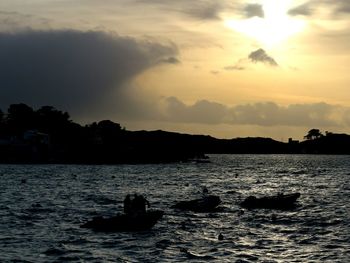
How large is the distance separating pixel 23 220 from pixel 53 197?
2916cm

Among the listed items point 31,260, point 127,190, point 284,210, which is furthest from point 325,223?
point 127,190

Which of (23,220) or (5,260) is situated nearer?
(5,260)

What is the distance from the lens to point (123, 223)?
50000 millimetres

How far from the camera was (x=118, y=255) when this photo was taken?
40125 millimetres

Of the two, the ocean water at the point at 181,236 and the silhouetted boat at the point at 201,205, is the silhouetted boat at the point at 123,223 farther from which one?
the silhouetted boat at the point at 201,205

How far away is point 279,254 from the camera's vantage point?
1638 inches

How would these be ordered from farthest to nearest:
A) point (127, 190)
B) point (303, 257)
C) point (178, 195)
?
point (127, 190) < point (178, 195) < point (303, 257)

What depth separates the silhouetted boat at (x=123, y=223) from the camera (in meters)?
49.7

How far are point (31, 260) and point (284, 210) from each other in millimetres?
40911

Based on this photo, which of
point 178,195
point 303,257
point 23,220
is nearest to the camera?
point 303,257

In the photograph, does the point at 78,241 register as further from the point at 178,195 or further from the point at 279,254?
the point at 178,195

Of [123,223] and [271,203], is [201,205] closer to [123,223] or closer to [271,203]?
[271,203]

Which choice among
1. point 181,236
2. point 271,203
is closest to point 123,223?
point 181,236

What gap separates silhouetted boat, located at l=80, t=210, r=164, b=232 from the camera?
49.7 metres
